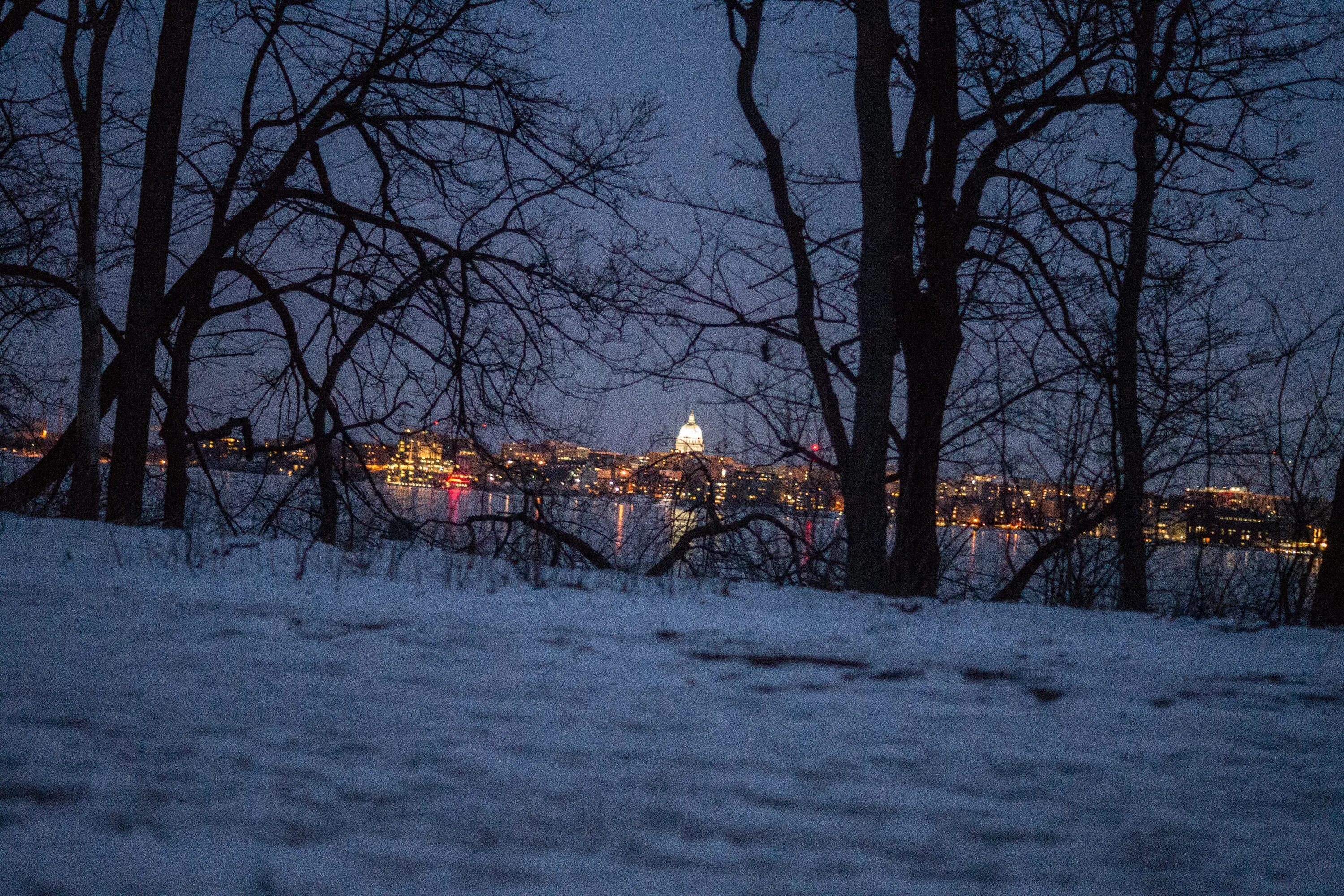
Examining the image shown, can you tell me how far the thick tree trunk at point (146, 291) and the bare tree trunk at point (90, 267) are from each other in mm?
250

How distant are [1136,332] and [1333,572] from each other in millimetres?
2359

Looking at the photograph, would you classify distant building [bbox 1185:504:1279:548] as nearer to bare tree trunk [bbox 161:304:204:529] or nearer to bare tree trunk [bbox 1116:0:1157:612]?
bare tree trunk [bbox 1116:0:1157:612]

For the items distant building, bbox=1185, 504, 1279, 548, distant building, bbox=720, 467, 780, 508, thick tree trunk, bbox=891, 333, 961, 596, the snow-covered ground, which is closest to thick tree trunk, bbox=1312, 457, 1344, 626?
distant building, bbox=1185, 504, 1279, 548

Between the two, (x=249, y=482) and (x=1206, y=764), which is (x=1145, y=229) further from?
(x=249, y=482)

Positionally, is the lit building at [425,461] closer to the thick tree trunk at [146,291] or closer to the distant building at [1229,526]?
the thick tree trunk at [146,291]

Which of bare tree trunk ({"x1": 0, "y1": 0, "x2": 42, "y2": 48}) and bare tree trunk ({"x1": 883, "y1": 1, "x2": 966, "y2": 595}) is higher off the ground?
bare tree trunk ({"x1": 0, "y1": 0, "x2": 42, "y2": 48})

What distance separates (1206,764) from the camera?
1.46 m

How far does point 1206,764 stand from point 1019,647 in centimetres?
94

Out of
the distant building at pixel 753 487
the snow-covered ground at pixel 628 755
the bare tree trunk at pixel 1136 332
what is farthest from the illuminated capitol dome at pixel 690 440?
the snow-covered ground at pixel 628 755

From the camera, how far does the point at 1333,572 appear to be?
7.02m

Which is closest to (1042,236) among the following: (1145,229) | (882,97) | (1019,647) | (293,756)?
(1145,229)

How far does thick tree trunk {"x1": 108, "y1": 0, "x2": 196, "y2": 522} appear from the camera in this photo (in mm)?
8953

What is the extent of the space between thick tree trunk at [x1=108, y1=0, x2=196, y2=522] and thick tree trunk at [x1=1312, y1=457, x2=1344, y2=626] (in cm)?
1039

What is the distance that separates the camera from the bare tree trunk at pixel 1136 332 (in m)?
7.14
